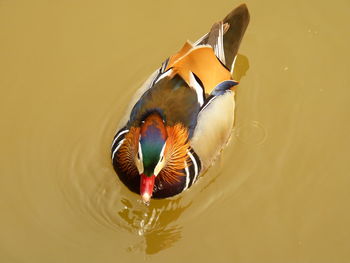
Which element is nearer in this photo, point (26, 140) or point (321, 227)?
point (321, 227)

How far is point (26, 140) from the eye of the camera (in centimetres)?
397

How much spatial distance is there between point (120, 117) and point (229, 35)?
97 cm

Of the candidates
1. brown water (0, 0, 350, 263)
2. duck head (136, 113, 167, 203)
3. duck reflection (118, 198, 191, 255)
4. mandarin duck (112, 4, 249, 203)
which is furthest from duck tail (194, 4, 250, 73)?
duck reflection (118, 198, 191, 255)

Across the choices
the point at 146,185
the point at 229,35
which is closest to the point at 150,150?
the point at 146,185

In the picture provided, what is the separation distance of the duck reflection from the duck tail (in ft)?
3.47

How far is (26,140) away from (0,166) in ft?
0.85

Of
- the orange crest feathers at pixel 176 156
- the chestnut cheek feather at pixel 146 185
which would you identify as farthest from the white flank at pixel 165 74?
the chestnut cheek feather at pixel 146 185

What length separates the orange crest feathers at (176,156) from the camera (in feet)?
11.4

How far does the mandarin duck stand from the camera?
333 cm

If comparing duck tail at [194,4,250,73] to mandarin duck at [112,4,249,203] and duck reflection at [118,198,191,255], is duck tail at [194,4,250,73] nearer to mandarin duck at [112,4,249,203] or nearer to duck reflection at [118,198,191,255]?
mandarin duck at [112,4,249,203]

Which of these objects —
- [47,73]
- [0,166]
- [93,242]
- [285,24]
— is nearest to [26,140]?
[0,166]

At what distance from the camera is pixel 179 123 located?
3.47 m

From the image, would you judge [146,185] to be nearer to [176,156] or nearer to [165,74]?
[176,156]

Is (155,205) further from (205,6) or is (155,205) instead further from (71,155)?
(205,6)
